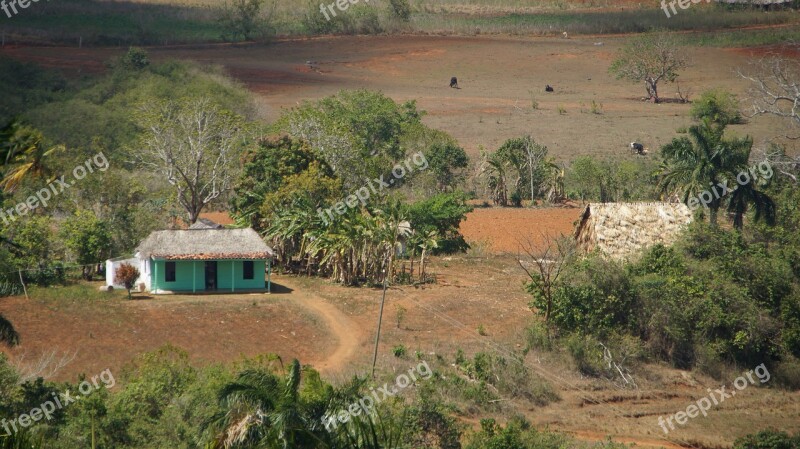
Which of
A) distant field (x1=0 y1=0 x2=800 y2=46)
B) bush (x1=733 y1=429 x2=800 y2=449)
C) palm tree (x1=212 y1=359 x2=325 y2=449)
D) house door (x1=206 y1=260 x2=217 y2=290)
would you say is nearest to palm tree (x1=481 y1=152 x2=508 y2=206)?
house door (x1=206 y1=260 x2=217 y2=290)

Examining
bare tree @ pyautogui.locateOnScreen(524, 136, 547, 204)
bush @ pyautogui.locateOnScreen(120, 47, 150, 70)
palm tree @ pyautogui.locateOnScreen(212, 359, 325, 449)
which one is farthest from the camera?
bush @ pyautogui.locateOnScreen(120, 47, 150, 70)

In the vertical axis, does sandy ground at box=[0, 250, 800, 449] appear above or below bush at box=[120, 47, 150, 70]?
below

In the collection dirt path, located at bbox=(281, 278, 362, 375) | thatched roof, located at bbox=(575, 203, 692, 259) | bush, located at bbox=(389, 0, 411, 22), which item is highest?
bush, located at bbox=(389, 0, 411, 22)

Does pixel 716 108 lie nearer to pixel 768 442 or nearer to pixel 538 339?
pixel 538 339

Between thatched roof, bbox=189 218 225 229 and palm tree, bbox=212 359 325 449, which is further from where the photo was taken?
thatched roof, bbox=189 218 225 229

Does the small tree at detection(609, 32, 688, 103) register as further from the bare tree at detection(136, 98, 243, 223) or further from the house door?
the house door

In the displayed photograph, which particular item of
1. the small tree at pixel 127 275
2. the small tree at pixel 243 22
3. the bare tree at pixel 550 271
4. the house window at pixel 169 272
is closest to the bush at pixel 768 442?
the bare tree at pixel 550 271

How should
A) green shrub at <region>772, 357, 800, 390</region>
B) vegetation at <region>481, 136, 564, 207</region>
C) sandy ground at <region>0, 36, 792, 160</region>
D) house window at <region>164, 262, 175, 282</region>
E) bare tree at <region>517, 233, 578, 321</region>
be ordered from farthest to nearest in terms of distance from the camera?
sandy ground at <region>0, 36, 792, 160</region> → vegetation at <region>481, 136, 564, 207</region> → house window at <region>164, 262, 175, 282</region> → bare tree at <region>517, 233, 578, 321</region> → green shrub at <region>772, 357, 800, 390</region>

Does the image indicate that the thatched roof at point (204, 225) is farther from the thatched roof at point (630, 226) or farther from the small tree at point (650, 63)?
the small tree at point (650, 63)

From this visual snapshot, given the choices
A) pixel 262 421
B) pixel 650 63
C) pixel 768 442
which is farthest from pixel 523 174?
pixel 262 421
